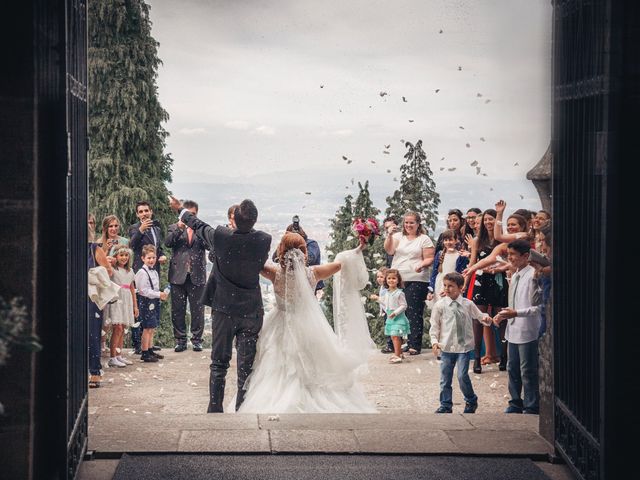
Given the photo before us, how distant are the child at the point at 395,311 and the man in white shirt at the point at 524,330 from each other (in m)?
3.68

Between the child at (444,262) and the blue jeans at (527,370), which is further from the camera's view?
the child at (444,262)

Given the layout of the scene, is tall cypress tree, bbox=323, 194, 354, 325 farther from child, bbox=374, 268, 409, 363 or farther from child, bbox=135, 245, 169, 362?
child, bbox=135, 245, 169, 362

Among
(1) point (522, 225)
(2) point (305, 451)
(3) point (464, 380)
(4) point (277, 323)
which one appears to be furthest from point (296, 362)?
(2) point (305, 451)

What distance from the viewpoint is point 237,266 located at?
8.83 m

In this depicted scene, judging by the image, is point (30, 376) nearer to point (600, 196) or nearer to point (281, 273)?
point (600, 196)

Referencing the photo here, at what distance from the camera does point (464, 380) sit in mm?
8312

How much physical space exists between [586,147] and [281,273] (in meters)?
4.48

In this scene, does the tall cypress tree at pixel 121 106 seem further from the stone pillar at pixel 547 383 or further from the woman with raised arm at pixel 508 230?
the stone pillar at pixel 547 383

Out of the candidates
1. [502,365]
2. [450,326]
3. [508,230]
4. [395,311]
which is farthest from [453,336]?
[395,311]

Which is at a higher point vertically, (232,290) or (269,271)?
(269,271)

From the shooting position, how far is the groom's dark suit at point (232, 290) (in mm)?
8836

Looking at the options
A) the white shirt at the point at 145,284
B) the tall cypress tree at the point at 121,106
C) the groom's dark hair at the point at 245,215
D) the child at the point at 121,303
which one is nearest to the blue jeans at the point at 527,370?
the groom's dark hair at the point at 245,215

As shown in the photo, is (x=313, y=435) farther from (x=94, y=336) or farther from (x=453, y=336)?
(x=94, y=336)

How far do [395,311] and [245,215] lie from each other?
380cm
